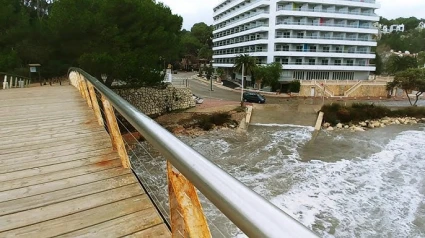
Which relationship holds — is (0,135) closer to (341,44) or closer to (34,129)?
(34,129)

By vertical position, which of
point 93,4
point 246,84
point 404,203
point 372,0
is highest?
point 372,0

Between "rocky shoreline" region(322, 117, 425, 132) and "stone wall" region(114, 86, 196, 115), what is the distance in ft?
40.5

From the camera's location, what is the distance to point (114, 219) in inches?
71.8

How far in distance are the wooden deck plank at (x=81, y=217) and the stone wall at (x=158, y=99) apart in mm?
20035

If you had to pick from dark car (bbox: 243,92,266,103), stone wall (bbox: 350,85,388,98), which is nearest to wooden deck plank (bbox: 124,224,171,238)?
dark car (bbox: 243,92,266,103)

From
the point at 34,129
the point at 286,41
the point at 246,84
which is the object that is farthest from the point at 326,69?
the point at 34,129

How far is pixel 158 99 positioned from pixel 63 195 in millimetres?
23140

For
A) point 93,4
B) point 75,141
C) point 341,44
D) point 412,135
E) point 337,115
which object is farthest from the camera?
point 341,44

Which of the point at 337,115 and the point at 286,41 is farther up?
the point at 286,41

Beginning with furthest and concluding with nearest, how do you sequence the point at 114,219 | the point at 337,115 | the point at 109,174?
the point at 337,115 → the point at 109,174 → the point at 114,219

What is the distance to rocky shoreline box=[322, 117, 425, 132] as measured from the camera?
24.4 meters

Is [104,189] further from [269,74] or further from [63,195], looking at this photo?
[269,74]

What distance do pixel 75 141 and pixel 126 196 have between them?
1777 millimetres

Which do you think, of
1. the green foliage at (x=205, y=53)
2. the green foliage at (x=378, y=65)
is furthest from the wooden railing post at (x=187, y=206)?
the green foliage at (x=205, y=53)
